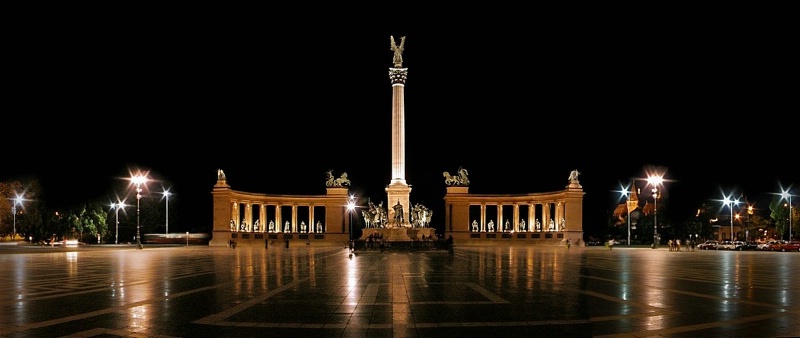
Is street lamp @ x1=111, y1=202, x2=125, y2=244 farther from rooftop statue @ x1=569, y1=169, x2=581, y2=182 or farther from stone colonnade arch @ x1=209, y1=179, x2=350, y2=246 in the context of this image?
rooftop statue @ x1=569, y1=169, x2=581, y2=182

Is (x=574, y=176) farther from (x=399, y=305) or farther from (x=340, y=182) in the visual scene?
(x=399, y=305)

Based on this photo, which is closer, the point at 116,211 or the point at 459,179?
the point at 116,211

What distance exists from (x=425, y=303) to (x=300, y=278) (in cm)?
992

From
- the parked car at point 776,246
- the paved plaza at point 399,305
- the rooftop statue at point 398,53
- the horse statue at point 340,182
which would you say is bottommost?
the parked car at point 776,246

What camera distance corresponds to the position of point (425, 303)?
17.8 meters

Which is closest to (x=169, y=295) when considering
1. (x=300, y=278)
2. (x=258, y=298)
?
(x=258, y=298)

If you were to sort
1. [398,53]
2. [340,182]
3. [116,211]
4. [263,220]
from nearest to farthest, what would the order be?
[398,53] → [116,211] → [263,220] → [340,182]

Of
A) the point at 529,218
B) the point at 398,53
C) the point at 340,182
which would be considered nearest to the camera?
the point at 398,53

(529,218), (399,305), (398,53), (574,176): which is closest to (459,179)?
(529,218)

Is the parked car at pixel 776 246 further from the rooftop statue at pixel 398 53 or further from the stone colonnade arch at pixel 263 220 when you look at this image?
the stone colonnade arch at pixel 263 220

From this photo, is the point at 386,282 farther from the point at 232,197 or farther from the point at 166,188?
the point at 166,188

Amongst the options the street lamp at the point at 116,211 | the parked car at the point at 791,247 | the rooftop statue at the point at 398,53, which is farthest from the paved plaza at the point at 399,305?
the street lamp at the point at 116,211

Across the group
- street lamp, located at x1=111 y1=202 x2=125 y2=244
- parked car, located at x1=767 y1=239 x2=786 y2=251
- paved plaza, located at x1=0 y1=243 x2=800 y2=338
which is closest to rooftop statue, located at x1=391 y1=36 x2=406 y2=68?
street lamp, located at x1=111 y1=202 x2=125 y2=244

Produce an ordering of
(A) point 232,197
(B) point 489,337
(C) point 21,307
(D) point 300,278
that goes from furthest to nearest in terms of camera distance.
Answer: (A) point 232,197 → (D) point 300,278 → (C) point 21,307 → (B) point 489,337
